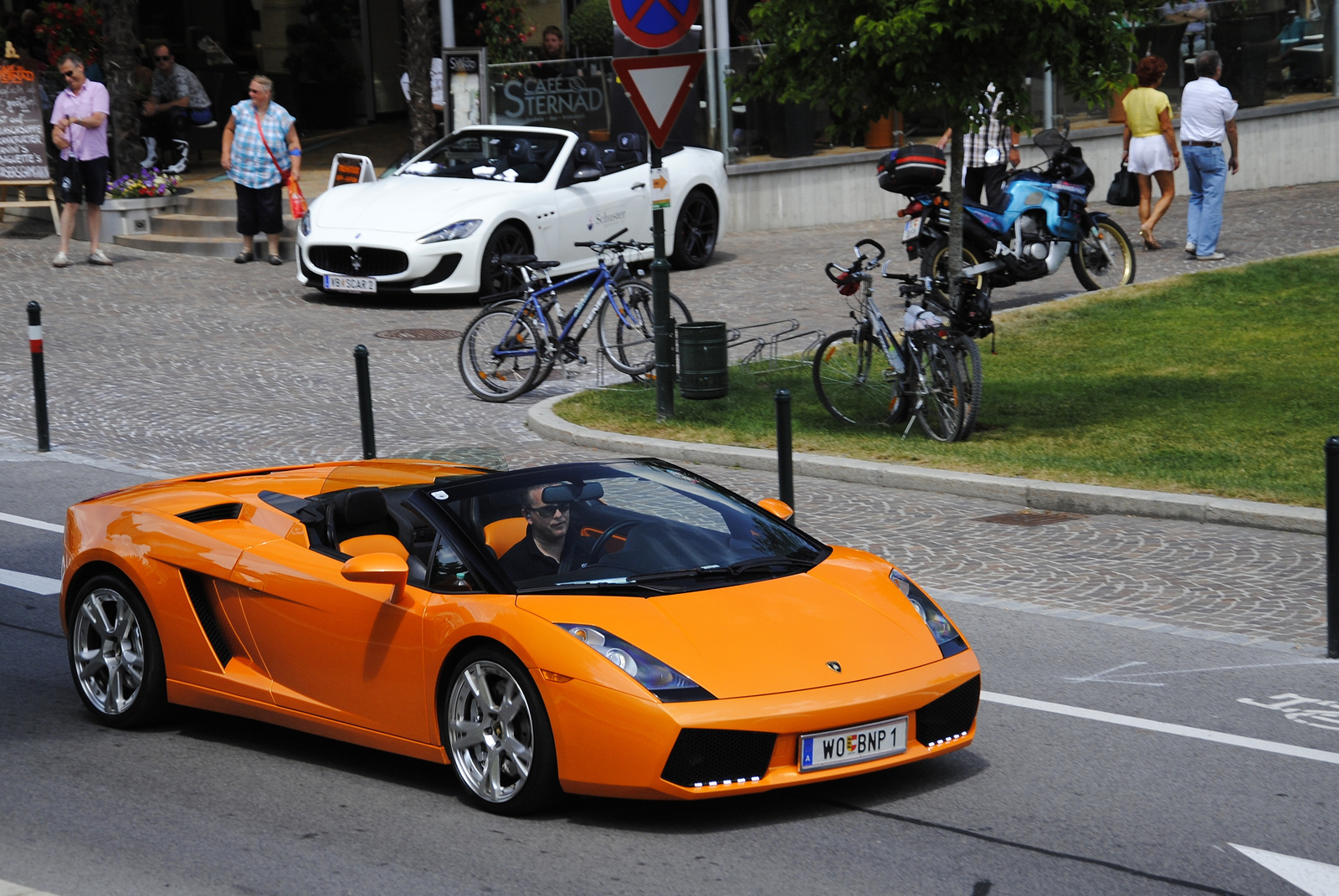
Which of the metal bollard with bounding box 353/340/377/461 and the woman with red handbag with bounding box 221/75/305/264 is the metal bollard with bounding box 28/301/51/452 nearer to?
the metal bollard with bounding box 353/340/377/461

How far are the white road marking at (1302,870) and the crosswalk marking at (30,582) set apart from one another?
6173 millimetres

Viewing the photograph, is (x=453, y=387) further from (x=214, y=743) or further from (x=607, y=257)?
(x=214, y=743)

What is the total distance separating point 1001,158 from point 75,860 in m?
15.7

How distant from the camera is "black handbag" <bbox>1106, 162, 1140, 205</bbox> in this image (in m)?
19.5

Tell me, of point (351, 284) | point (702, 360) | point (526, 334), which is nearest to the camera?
point (702, 360)

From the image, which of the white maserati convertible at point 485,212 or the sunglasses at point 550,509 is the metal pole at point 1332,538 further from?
the white maserati convertible at point 485,212

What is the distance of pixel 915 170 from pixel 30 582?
10138 mm

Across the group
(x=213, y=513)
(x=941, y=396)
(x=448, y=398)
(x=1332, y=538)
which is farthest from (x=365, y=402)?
(x=1332, y=538)

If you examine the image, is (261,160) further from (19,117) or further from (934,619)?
(934,619)

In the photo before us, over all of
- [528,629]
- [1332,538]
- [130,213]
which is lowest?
[1332,538]

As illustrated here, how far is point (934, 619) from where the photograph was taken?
5.96 metres

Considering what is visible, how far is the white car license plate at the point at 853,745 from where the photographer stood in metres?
5.27

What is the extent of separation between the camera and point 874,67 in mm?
11789

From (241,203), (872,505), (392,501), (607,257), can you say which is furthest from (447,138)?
(392,501)
